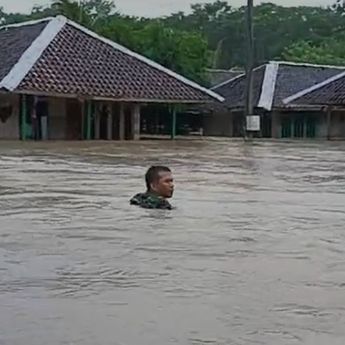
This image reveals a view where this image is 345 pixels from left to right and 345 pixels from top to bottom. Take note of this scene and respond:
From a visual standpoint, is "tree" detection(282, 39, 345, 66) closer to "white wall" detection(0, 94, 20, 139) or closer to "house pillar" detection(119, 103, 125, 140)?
"house pillar" detection(119, 103, 125, 140)

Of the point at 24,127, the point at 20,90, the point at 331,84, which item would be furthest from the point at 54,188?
the point at 331,84

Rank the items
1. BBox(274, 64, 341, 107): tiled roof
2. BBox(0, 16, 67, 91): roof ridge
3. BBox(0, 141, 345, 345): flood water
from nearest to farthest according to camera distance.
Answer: BBox(0, 141, 345, 345): flood water, BBox(0, 16, 67, 91): roof ridge, BBox(274, 64, 341, 107): tiled roof

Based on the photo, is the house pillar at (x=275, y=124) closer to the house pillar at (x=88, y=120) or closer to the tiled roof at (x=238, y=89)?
the tiled roof at (x=238, y=89)

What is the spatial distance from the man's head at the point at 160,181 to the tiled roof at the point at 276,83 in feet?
114

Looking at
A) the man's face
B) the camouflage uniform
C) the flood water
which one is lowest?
the flood water

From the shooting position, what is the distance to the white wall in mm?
31797

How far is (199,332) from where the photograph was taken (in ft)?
14.6

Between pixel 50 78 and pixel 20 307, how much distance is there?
26410 millimetres

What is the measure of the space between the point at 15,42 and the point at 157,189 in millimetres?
25259

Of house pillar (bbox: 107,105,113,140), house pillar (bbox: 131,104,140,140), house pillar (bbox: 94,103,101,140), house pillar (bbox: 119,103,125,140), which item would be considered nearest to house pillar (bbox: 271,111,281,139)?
house pillar (bbox: 131,104,140,140)

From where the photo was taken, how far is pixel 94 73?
32656mm

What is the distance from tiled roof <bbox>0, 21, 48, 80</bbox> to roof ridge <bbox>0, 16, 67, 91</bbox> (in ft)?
0.84

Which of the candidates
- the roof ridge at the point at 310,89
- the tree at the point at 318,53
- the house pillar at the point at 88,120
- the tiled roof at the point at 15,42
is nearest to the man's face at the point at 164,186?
the tiled roof at the point at 15,42

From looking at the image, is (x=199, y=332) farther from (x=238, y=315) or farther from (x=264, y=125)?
(x=264, y=125)
